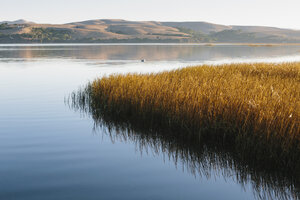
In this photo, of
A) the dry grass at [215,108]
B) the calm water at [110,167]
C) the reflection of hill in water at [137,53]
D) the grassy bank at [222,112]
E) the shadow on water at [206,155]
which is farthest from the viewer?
the reflection of hill in water at [137,53]

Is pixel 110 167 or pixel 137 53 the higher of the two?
pixel 137 53

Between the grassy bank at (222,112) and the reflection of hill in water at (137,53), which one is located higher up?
the reflection of hill in water at (137,53)

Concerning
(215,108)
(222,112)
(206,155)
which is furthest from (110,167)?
(222,112)

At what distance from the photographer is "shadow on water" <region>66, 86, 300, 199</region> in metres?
5.98

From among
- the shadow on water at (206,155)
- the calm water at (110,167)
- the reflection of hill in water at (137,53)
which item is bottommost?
the calm water at (110,167)

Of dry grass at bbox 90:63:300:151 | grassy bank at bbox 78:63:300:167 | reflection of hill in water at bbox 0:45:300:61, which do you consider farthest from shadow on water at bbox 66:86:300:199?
reflection of hill in water at bbox 0:45:300:61

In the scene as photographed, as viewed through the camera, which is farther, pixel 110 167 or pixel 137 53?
pixel 137 53

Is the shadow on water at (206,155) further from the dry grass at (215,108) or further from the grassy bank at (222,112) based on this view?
the dry grass at (215,108)

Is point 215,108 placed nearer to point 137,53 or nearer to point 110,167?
point 110,167

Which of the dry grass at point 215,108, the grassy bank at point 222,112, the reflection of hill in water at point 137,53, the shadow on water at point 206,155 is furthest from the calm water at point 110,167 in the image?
the reflection of hill in water at point 137,53

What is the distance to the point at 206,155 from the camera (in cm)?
747

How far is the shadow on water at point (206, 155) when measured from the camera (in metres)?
5.98

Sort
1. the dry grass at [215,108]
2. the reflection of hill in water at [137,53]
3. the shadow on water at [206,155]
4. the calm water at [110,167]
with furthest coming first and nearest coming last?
the reflection of hill in water at [137,53] → the dry grass at [215,108] → the shadow on water at [206,155] → the calm water at [110,167]

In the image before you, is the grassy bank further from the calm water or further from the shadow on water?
the calm water
